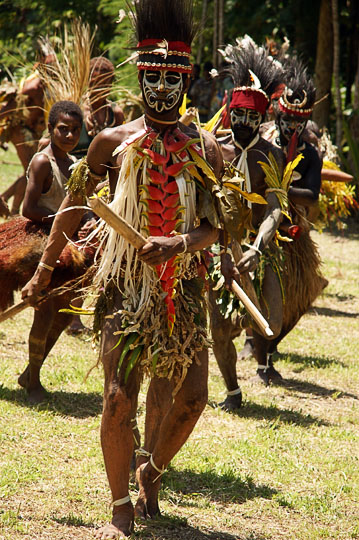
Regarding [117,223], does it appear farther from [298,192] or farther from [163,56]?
[298,192]

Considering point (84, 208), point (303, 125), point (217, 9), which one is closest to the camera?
point (84, 208)

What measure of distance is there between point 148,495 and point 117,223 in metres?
1.31

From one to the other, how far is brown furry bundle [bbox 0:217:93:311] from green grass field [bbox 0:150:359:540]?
2.52 feet

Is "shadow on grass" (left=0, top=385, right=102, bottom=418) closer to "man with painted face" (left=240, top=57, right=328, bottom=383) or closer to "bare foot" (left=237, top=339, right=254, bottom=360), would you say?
"man with painted face" (left=240, top=57, right=328, bottom=383)

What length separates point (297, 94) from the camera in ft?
20.4

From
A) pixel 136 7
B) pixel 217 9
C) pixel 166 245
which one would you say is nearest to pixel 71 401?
pixel 166 245

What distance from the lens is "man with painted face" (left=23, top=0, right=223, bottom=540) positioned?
136 inches

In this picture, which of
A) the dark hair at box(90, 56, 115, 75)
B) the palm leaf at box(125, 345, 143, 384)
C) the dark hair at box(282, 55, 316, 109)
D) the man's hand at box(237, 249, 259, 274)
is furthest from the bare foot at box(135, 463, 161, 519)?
the dark hair at box(90, 56, 115, 75)

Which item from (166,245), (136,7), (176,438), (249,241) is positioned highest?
(136,7)

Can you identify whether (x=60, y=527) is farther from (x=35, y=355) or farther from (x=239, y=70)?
(x=239, y=70)

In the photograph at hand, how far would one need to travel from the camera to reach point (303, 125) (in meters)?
6.29

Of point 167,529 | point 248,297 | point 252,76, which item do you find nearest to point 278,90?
point 252,76

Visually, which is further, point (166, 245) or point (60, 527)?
point (60, 527)

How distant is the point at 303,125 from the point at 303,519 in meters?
3.31
